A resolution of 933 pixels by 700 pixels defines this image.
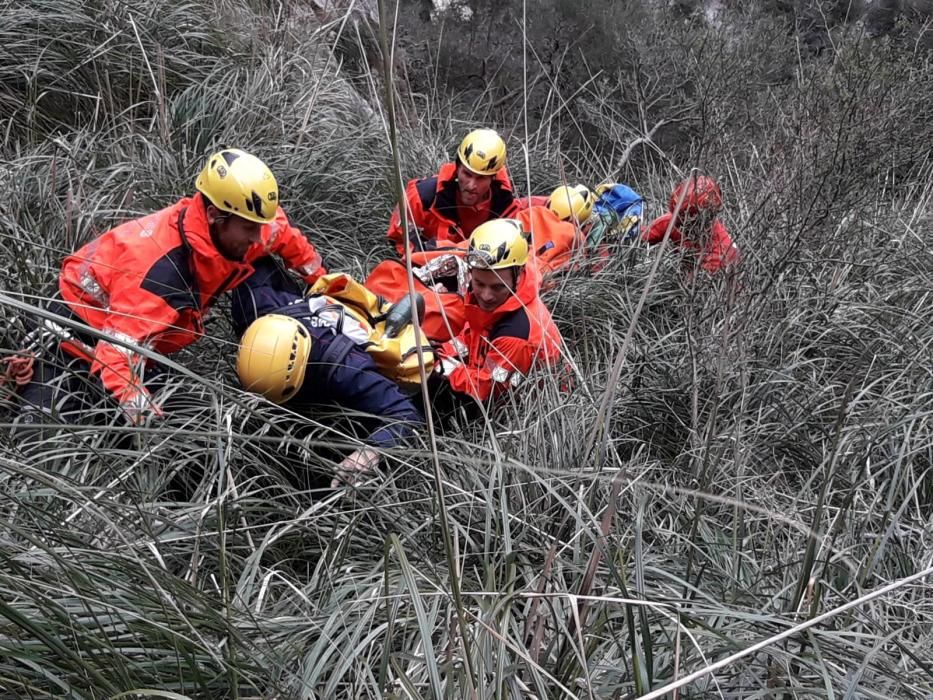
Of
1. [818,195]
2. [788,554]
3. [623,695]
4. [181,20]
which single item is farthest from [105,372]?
[181,20]

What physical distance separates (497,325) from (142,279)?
151cm

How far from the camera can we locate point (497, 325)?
3744 mm

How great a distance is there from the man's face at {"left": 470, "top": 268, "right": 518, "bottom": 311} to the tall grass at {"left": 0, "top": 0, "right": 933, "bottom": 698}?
1.19 ft

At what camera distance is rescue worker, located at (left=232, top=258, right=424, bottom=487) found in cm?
296

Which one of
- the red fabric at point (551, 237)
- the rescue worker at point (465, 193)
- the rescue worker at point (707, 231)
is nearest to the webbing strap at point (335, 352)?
the rescue worker at point (707, 231)

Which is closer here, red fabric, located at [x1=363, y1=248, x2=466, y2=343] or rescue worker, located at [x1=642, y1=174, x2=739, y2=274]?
rescue worker, located at [x1=642, y1=174, x2=739, y2=274]

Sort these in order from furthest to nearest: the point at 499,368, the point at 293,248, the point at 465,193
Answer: the point at 465,193 → the point at 293,248 → the point at 499,368

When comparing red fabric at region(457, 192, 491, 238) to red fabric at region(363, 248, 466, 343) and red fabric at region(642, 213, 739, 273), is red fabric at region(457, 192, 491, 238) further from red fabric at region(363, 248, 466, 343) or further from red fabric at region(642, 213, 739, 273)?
red fabric at region(642, 213, 739, 273)

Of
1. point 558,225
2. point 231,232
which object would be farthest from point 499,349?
point 558,225

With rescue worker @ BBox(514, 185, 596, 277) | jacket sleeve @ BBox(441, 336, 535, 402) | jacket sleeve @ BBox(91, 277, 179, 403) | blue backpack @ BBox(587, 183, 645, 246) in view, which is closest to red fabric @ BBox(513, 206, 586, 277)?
rescue worker @ BBox(514, 185, 596, 277)

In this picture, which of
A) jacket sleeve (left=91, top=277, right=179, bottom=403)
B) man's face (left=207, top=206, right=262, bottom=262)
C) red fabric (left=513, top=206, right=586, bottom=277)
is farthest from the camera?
red fabric (left=513, top=206, right=586, bottom=277)

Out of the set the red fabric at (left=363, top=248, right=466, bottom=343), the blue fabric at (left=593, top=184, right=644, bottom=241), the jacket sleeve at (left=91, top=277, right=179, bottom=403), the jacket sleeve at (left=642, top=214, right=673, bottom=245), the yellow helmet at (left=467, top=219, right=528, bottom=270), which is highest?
the yellow helmet at (left=467, top=219, right=528, bottom=270)

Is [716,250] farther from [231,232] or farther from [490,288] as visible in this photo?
[231,232]

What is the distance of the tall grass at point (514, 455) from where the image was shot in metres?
1.49
